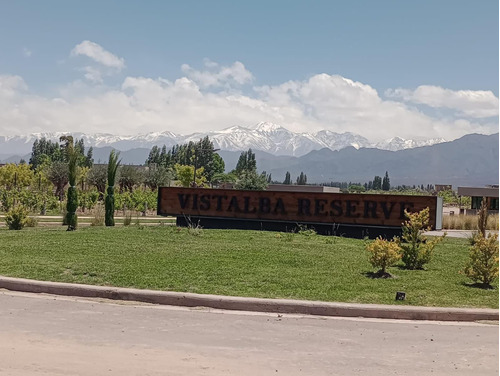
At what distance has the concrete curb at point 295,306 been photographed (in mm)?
8930

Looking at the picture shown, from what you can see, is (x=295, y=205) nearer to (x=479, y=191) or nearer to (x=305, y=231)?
(x=305, y=231)

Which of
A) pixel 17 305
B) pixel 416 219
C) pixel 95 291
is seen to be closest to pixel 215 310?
pixel 95 291

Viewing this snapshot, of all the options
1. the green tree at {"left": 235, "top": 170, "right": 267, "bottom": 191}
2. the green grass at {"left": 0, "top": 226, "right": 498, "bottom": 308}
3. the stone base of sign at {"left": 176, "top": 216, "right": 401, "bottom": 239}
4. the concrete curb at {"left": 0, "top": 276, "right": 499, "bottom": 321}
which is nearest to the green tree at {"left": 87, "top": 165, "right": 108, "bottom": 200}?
the green tree at {"left": 235, "top": 170, "right": 267, "bottom": 191}

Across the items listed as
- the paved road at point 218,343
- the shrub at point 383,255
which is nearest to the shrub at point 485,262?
the shrub at point 383,255

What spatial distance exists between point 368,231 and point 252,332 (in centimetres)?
1446

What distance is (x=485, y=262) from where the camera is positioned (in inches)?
436

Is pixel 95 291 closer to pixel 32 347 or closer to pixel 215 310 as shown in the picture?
pixel 215 310

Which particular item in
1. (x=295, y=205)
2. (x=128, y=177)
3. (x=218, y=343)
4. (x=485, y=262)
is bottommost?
(x=218, y=343)

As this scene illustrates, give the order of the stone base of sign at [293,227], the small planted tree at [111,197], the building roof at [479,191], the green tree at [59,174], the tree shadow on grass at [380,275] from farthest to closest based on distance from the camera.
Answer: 1. the green tree at [59,174]
2. the building roof at [479,191]
3. the small planted tree at [111,197]
4. the stone base of sign at [293,227]
5. the tree shadow on grass at [380,275]

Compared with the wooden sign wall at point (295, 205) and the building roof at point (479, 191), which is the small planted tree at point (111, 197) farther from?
the building roof at point (479, 191)

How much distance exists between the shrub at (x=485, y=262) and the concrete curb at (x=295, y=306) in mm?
2028

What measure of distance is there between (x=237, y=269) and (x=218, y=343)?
183 inches

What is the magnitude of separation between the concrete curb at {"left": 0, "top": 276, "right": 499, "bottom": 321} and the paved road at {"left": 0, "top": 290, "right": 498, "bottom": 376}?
27 centimetres

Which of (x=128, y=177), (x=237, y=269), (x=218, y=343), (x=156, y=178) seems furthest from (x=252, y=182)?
(x=218, y=343)
